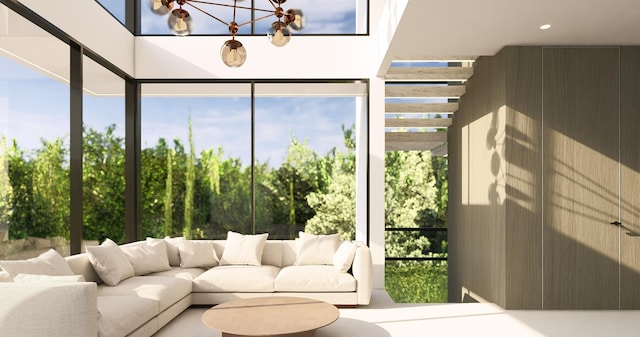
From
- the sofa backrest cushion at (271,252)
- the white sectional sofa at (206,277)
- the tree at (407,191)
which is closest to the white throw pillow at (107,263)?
the white sectional sofa at (206,277)

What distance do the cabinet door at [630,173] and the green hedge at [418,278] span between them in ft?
12.7

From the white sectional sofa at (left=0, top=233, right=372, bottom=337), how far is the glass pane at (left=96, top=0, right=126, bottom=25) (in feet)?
9.51

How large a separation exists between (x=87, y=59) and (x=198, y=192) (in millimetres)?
2221

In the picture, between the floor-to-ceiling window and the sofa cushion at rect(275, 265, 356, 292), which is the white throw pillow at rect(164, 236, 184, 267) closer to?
the floor-to-ceiling window

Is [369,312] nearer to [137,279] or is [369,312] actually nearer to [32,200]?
[137,279]

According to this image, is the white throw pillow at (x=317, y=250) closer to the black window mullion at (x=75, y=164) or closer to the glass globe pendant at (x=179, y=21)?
the black window mullion at (x=75, y=164)

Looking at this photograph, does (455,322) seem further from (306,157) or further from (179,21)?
(179,21)

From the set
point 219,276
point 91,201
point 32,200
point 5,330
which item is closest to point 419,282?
point 219,276

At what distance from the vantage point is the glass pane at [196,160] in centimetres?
713

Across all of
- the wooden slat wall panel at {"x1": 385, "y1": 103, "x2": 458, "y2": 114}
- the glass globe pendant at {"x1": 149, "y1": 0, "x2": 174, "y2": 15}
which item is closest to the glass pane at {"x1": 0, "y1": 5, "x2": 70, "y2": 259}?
the glass globe pendant at {"x1": 149, "y1": 0, "x2": 174, "y2": 15}

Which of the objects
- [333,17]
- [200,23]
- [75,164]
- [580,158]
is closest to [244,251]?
[75,164]

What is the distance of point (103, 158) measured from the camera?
737 cm

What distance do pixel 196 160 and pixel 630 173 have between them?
5.33 meters

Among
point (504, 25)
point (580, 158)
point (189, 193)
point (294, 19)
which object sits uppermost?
point (504, 25)
